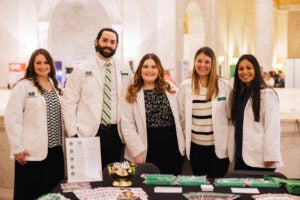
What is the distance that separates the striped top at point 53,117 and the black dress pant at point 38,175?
93 mm

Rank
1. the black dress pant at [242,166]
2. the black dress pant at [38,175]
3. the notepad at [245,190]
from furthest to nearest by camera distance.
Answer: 1. the black dress pant at [38,175]
2. the black dress pant at [242,166]
3. the notepad at [245,190]

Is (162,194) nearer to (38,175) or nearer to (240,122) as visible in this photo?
(240,122)

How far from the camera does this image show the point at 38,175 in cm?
491

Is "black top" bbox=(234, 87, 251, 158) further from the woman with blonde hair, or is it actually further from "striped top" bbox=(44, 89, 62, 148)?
"striped top" bbox=(44, 89, 62, 148)

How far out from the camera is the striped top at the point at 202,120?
187 inches

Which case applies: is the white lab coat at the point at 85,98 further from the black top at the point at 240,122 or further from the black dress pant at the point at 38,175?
the black top at the point at 240,122

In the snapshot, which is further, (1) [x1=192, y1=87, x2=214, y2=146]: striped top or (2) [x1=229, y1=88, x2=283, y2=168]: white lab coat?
(1) [x1=192, y1=87, x2=214, y2=146]: striped top

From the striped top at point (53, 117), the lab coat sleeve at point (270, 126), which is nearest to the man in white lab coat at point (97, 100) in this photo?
the striped top at point (53, 117)

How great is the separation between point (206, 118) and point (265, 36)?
52.9 feet

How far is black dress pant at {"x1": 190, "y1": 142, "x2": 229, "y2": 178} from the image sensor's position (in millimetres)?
→ 4793

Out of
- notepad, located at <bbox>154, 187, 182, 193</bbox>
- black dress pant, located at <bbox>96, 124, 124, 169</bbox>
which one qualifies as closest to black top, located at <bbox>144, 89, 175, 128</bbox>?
black dress pant, located at <bbox>96, 124, 124, 169</bbox>

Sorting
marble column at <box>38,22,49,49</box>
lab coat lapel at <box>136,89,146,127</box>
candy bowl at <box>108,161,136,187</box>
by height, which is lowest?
candy bowl at <box>108,161,136,187</box>

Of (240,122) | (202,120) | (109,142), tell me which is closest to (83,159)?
(109,142)

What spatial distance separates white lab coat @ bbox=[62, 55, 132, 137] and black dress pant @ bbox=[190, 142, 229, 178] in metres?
0.89
